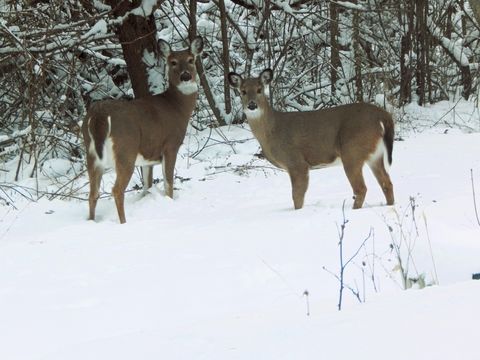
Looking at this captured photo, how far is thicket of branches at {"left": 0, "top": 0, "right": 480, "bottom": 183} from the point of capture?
34.2 feet

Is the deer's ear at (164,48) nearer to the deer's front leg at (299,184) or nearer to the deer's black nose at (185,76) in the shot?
the deer's black nose at (185,76)

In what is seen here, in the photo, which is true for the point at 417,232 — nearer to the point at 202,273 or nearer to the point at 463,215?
the point at 463,215

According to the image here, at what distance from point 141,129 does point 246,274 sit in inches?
134

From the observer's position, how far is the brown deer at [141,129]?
804 centimetres

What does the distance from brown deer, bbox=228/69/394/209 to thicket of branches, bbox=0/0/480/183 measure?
241cm

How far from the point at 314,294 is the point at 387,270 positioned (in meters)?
0.60

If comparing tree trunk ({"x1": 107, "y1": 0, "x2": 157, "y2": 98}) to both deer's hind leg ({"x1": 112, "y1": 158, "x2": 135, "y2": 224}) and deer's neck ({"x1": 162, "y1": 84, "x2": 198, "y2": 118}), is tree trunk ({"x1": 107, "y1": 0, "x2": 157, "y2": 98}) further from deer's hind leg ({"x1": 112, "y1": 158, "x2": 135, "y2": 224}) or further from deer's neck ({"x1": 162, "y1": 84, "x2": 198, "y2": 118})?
deer's hind leg ({"x1": 112, "y1": 158, "x2": 135, "y2": 224})

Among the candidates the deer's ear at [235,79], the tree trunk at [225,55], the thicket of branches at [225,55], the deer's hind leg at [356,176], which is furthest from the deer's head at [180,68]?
the tree trunk at [225,55]

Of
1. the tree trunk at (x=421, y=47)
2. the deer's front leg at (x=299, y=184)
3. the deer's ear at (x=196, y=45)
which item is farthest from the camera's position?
the tree trunk at (x=421, y=47)

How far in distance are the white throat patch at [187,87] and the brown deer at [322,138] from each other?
101 centimetres

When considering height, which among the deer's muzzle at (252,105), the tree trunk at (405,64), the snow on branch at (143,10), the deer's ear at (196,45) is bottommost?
the tree trunk at (405,64)

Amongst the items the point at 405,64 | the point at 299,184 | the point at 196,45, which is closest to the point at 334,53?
the point at 405,64

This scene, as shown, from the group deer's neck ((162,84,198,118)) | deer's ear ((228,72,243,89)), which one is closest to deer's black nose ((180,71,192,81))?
deer's neck ((162,84,198,118))

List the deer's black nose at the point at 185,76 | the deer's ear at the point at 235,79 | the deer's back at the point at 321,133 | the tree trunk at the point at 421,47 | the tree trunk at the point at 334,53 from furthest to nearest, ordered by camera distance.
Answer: the tree trunk at the point at 421,47, the tree trunk at the point at 334,53, the deer's black nose at the point at 185,76, the deer's ear at the point at 235,79, the deer's back at the point at 321,133
